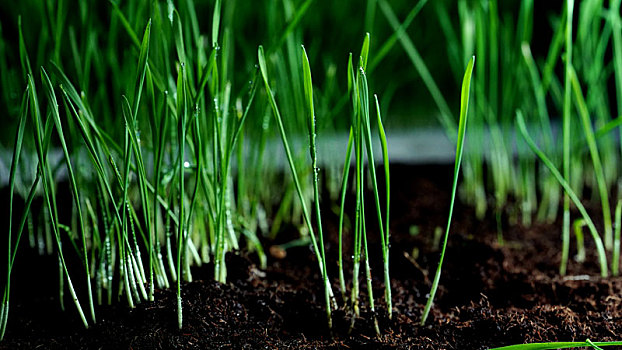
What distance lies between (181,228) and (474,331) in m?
0.28

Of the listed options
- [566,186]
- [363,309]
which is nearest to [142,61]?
[363,309]

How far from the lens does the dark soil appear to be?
0.55 meters

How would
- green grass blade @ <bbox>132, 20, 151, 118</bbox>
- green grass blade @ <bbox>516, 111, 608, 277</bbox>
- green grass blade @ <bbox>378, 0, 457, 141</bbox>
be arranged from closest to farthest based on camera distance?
green grass blade @ <bbox>132, 20, 151, 118</bbox>
green grass blade @ <bbox>516, 111, 608, 277</bbox>
green grass blade @ <bbox>378, 0, 457, 141</bbox>

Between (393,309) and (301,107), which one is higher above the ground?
(301,107)

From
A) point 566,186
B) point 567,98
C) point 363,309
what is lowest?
point 363,309

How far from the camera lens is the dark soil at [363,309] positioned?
21.7 inches

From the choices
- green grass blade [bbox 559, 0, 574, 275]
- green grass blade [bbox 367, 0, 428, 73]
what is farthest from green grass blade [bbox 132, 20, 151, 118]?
green grass blade [bbox 559, 0, 574, 275]

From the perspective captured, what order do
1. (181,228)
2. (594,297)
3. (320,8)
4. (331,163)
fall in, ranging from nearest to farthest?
(181,228) < (594,297) < (331,163) < (320,8)

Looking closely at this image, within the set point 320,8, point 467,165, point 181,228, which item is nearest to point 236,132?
point 181,228

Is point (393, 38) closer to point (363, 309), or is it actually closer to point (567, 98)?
point (567, 98)

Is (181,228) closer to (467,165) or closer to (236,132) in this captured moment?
(236,132)

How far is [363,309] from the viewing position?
602 millimetres

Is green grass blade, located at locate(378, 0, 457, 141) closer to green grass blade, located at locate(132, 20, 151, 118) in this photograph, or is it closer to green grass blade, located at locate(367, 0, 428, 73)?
green grass blade, located at locate(367, 0, 428, 73)

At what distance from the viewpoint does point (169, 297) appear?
581 millimetres
